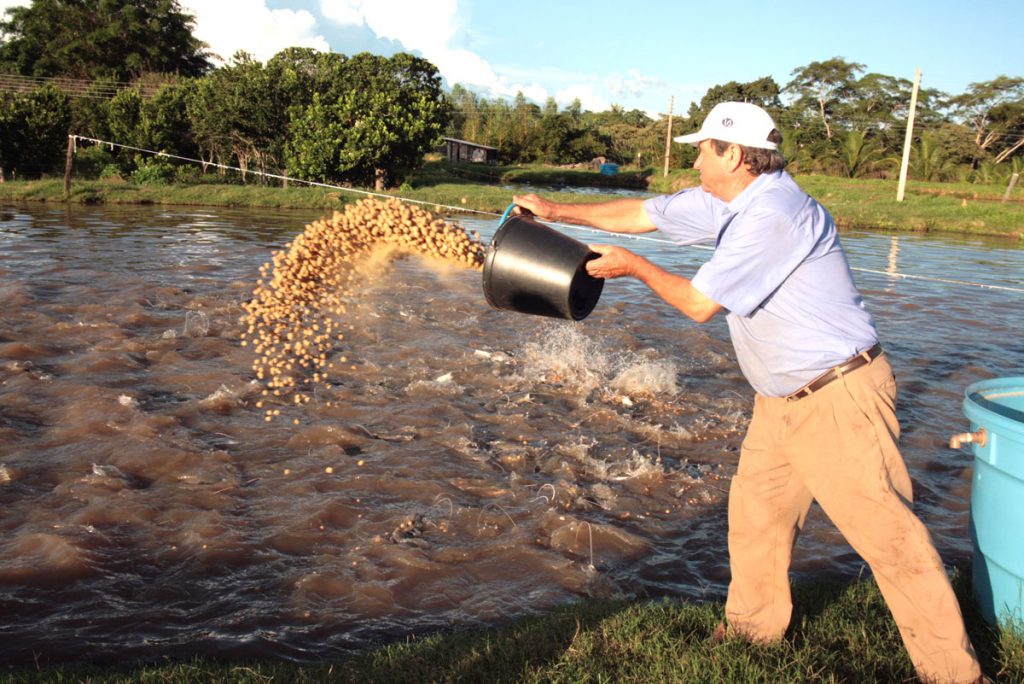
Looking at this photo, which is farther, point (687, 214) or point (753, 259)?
point (687, 214)

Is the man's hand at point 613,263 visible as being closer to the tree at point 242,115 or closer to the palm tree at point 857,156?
the tree at point 242,115

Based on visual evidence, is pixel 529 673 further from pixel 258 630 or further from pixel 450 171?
pixel 450 171

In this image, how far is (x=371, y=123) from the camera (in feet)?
80.5

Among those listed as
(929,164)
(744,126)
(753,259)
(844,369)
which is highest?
(929,164)

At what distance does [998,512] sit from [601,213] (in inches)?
75.2

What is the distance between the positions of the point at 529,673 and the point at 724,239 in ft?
5.03

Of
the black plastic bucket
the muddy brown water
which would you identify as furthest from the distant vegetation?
the black plastic bucket

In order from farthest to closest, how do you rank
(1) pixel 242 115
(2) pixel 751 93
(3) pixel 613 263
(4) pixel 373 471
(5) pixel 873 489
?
(2) pixel 751 93
(1) pixel 242 115
(4) pixel 373 471
(3) pixel 613 263
(5) pixel 873 489

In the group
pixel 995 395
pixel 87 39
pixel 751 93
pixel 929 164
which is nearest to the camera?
pixel 995 395

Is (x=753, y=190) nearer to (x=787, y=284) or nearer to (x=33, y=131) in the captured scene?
(x=787, y=284)

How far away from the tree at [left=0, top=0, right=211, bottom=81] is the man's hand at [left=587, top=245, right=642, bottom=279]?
47.4m

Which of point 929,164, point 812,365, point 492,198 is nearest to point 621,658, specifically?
point 812,365

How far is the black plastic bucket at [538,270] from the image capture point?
10.5 ft

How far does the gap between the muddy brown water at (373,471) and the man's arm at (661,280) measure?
148 cm
